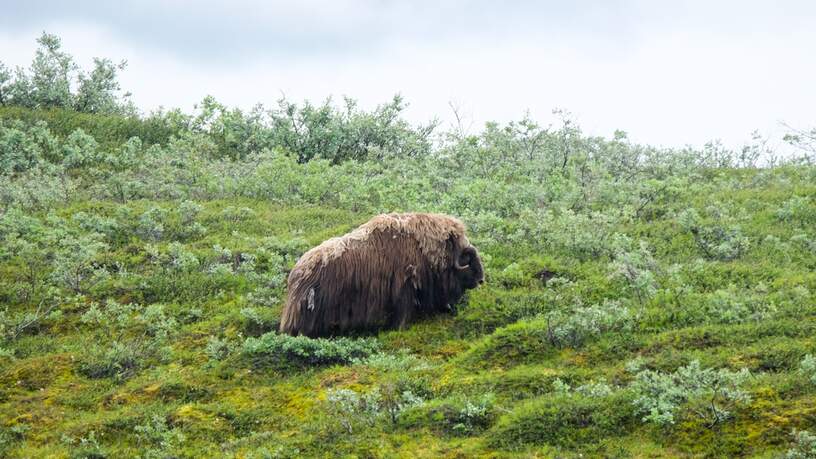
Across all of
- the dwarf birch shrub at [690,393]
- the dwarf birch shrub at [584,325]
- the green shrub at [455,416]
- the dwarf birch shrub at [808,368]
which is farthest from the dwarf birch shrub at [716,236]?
the green shrub at [455,416]

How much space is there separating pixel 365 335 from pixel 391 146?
12.0 m

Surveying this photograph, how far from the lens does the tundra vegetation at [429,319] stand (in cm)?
911

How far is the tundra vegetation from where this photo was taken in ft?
29.9

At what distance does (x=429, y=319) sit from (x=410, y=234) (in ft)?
3.67

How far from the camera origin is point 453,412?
31.1 ft

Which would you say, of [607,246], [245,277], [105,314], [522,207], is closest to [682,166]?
[522,207]

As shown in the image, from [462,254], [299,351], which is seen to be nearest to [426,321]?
[462,254]

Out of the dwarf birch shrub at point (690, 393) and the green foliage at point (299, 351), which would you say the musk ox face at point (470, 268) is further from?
the dwarf birch shrub at point (690, 393)

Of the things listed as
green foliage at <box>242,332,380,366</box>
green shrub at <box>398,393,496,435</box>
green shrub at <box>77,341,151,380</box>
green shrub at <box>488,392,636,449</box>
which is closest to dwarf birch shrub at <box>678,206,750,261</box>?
green foliage at <box>242,332,380,366</box>

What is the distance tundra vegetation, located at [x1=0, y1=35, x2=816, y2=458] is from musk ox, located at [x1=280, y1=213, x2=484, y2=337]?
0.38 metres

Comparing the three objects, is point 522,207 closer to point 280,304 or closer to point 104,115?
point 280,304

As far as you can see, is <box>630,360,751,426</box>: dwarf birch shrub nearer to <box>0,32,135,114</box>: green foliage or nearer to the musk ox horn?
the musk ox horn

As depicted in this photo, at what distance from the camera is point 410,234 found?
13.1 metres

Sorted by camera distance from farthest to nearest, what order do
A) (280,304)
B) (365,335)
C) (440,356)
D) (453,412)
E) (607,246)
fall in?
(607,246), (280,304), (365,335), (440,356), (453,412)
